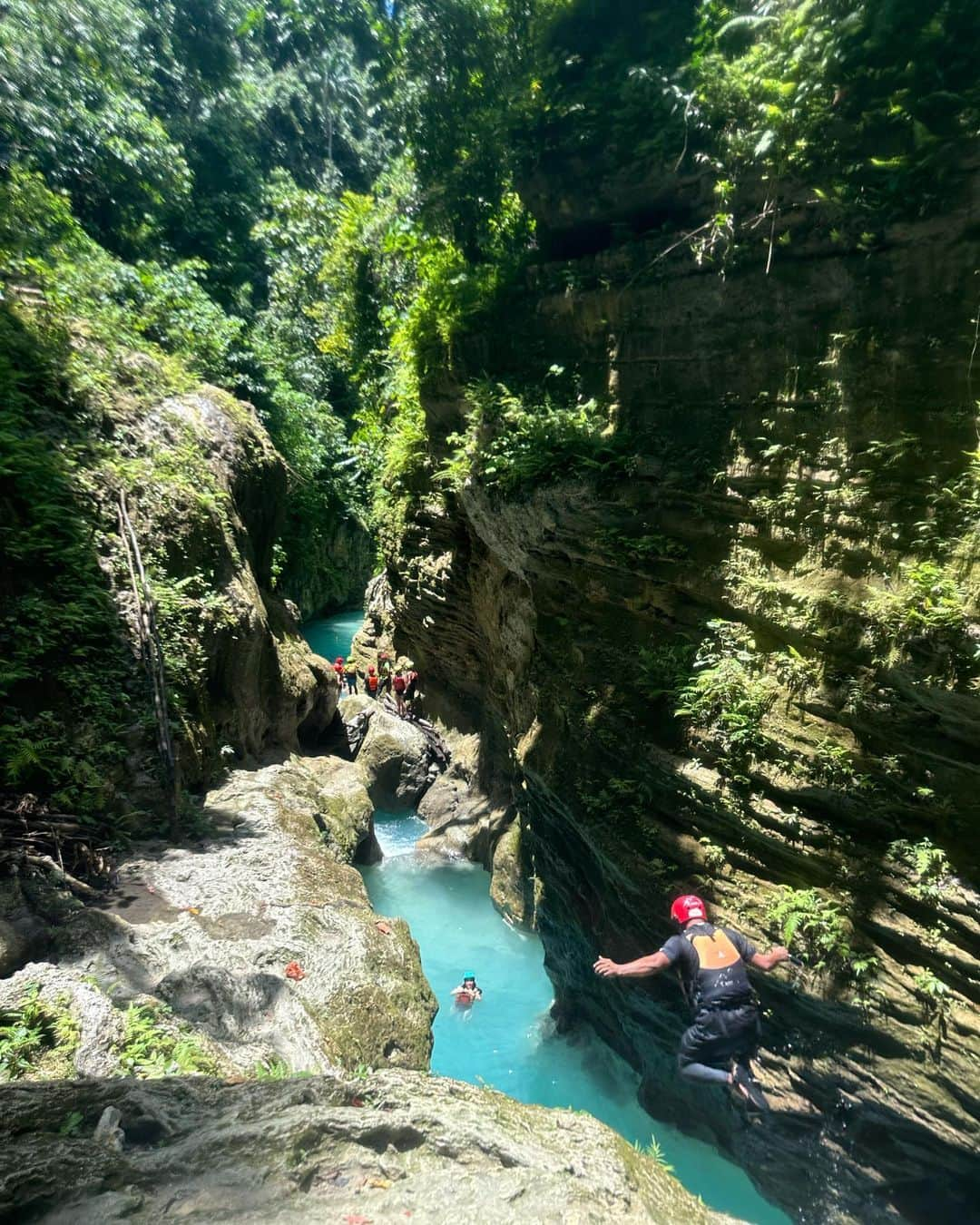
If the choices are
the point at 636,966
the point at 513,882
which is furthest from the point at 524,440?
the point at 513,882

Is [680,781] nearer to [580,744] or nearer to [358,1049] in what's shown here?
[580,744]

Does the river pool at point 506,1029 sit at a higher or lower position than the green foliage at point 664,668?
lower

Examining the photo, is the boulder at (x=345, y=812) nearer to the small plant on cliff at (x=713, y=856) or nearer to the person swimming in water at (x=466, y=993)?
the person swimming in water at (x=466, y=993)

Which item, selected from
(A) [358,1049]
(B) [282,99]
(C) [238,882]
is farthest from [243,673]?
(B) [282,99]

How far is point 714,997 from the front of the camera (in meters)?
5.12

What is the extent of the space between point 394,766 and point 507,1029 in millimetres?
6426

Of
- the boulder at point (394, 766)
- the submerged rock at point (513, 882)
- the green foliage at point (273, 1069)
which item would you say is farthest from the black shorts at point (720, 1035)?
the boulder at point (394, 766)

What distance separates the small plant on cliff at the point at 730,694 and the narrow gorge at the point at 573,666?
0.04m

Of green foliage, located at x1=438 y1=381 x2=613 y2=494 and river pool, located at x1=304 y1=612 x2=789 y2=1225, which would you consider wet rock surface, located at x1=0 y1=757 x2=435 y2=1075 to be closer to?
river pool, located at x1=304 y1=612 x2=789 y2=1225

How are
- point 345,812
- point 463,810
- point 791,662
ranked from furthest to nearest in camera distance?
point 463,810
point 345,812
point 791,662

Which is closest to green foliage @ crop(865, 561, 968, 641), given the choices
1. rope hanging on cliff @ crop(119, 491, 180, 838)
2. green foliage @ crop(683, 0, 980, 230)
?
green foliage @ crop(683, 0, 980, 230)

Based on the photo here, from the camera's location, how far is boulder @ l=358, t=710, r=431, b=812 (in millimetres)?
15352

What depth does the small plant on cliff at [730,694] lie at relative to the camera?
610cm

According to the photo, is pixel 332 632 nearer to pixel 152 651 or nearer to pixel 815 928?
pixel 152 651
